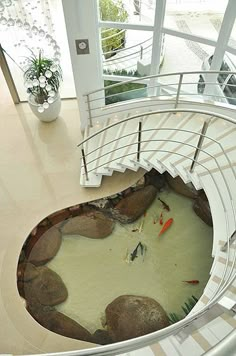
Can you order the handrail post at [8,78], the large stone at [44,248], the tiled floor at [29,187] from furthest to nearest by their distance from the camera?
the handrail post at [8,78] → the large stone at [44,248] → the tiled floor at [29,187]

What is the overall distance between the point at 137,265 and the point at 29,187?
71.8 inches

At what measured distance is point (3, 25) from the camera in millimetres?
4035

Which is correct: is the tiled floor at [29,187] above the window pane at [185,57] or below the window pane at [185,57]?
below

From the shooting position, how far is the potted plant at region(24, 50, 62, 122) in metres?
4.17

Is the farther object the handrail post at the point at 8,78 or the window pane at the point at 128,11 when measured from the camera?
the handrail post at the point at 8,78

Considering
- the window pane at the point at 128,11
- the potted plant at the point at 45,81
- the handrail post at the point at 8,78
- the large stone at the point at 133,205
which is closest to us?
the window pane at the point at 128,11

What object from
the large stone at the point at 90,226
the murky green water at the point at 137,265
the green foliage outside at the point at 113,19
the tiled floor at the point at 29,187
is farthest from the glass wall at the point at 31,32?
the murky green water at the point at 137,265

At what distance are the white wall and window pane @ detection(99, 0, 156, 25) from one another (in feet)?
0.67

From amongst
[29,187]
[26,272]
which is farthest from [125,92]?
[26,272]

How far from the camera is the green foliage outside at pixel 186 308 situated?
327cm

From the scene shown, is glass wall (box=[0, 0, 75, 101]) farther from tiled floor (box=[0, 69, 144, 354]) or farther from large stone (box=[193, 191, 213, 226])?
large stone (box=[193, 191, 213, 226])

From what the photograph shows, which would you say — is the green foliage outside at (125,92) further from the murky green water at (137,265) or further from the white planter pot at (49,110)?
the murky green water at (137,265)

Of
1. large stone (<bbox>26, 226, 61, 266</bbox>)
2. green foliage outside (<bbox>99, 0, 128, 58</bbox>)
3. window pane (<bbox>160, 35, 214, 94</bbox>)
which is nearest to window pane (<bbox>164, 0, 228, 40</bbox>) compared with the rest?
window pane (<bbox>160, 35, 214, 94</bbox>)

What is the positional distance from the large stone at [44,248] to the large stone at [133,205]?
841 millimetres
